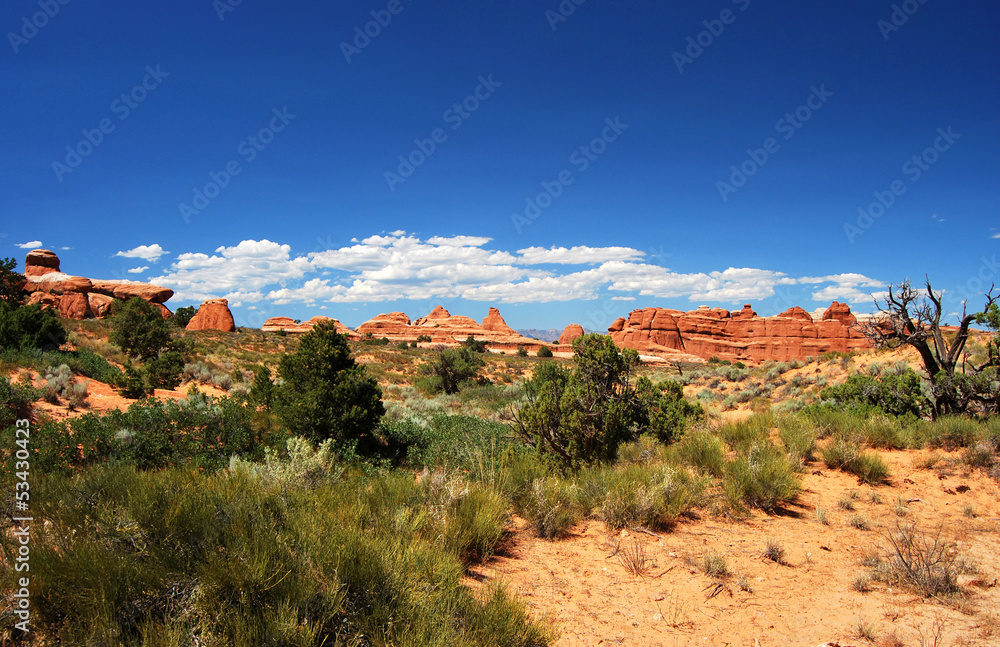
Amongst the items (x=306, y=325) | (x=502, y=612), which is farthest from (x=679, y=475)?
(x=306, y=325)

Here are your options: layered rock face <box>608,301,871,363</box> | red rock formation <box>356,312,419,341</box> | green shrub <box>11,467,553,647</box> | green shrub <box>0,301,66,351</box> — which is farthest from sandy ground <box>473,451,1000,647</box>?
red rock formation <box>356,312,419,341</box>

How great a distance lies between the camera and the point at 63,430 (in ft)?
19.6

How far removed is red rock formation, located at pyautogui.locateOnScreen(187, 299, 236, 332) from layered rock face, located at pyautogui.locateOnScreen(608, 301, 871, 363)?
55187 mm

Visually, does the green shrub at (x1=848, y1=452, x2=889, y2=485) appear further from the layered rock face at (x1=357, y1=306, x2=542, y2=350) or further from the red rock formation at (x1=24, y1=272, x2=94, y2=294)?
the layered rock face at (x1=357, y1=306, x2=542, y2=350)

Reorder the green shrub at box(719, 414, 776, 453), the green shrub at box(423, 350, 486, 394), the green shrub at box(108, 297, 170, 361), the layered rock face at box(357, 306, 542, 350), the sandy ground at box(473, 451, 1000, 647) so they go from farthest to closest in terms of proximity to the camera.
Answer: the layered rock face at box(357, 306, 542, 350)
the green shrub at box(423, 350, 486, 394)
the green shrub at box(108, 297, 170, 361)
the green shrub at box(719, 414, 776, 453)
the sandy ground at box(473, 451, 1000, 647)

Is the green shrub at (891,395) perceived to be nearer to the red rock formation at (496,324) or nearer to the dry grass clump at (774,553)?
the dry grass clump at (774,553)

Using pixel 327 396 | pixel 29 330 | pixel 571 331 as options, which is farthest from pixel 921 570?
pixel 571 331

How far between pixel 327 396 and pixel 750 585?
717cm

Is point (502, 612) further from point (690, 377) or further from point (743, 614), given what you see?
point (690, 377)

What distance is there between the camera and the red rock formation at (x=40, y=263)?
4831cm

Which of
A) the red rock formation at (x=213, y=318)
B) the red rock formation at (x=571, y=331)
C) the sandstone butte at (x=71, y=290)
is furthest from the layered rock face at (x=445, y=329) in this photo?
the sandstone butte at (x=71, y=290)

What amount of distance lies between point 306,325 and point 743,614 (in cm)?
9209

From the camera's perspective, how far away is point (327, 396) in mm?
8680

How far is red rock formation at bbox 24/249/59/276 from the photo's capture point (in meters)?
48.3
